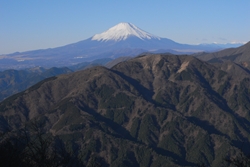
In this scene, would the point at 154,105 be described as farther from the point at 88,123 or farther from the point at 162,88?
the point at 88,123

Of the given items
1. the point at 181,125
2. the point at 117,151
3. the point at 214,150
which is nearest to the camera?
the point at 117,151

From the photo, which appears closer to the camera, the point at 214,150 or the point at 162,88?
the point at 214,150

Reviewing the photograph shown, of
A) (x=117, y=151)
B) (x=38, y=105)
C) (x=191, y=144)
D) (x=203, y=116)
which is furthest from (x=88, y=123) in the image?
(x=203, y=116)

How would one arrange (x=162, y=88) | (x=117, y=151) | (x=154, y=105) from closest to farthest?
(x=117, y=151) < (x=154, y=105) < (x=162, y=88)

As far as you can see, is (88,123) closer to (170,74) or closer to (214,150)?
(214,150)

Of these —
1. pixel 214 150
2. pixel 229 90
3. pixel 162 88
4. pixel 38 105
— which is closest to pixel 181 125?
pixel 214 150

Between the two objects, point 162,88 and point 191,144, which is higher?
point 162,88
